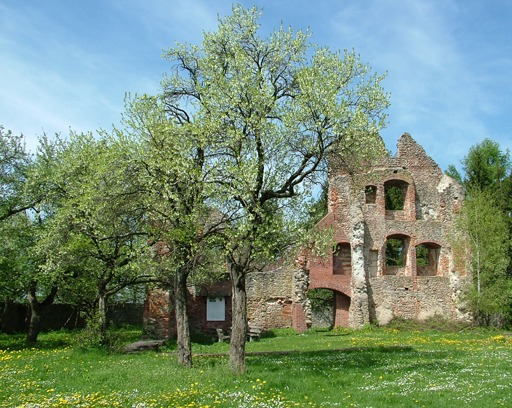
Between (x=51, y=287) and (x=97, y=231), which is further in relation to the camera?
(x=51, y=287)

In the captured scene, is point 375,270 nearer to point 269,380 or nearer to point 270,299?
point 270,299

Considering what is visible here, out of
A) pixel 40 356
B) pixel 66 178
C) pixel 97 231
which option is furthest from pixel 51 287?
pixel 97 231

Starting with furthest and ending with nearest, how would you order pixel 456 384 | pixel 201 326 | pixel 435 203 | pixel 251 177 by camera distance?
pixel 435 203, pixel 201 326, pixel 251 177, pixel 456 384

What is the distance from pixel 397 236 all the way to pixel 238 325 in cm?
2634

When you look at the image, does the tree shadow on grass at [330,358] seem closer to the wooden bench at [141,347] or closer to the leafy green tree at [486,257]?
the wooden bench at [141,347]

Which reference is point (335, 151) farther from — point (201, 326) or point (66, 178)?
point (201, 326)

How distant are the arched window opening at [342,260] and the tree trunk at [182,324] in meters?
21.9

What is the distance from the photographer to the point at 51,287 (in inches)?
1169

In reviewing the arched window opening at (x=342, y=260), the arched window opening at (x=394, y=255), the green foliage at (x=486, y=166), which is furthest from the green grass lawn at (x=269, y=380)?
the green foliage at (x=486, y=166)

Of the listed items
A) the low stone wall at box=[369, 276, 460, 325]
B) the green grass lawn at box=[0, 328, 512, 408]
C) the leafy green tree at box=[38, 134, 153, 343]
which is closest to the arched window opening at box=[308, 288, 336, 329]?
the low stone wall at box=[369, 276, 460, 325]

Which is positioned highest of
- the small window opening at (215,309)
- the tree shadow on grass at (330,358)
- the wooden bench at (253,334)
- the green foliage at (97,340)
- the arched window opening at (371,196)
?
the arched window opening at (371,196)

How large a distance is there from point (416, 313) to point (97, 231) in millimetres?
25411

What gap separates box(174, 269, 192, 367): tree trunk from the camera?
17625mm

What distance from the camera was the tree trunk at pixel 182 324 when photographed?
17.6 m
